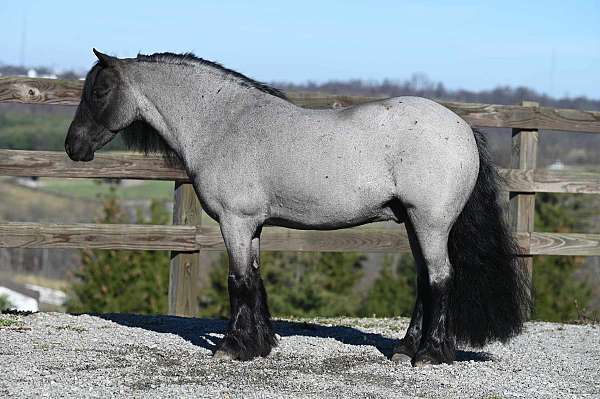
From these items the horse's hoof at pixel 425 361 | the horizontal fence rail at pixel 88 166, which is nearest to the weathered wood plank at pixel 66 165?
the horizontal fence rail at pixel 88 166

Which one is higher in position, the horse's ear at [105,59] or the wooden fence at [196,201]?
the horse's ear at [105,59]

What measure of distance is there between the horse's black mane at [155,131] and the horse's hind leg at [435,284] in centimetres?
136

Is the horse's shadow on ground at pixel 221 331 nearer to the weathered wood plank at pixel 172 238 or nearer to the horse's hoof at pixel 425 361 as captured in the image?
the horse's hoof at pixel 425 361

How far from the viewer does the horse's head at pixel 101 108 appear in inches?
239

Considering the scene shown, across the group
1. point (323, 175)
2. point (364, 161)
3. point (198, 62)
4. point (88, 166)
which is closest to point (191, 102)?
point (198, 62)

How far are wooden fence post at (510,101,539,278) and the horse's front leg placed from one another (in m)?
3.22

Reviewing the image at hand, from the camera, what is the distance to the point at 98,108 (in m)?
6.08

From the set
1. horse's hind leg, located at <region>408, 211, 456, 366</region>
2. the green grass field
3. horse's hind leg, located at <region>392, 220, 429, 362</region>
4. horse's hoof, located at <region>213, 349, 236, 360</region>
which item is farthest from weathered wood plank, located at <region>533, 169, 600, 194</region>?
the green grass field

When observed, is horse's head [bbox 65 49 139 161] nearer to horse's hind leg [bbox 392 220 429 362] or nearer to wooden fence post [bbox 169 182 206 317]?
Answer: wooden fence post [bbox 169 182 206 317]

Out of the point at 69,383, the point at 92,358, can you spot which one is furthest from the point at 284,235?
the point at 69,383

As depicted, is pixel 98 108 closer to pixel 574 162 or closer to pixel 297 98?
pixel 297 98

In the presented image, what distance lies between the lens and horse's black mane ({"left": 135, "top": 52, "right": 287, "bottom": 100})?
6141 millimetres

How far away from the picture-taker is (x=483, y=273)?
602cm

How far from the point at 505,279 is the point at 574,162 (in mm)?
57326
